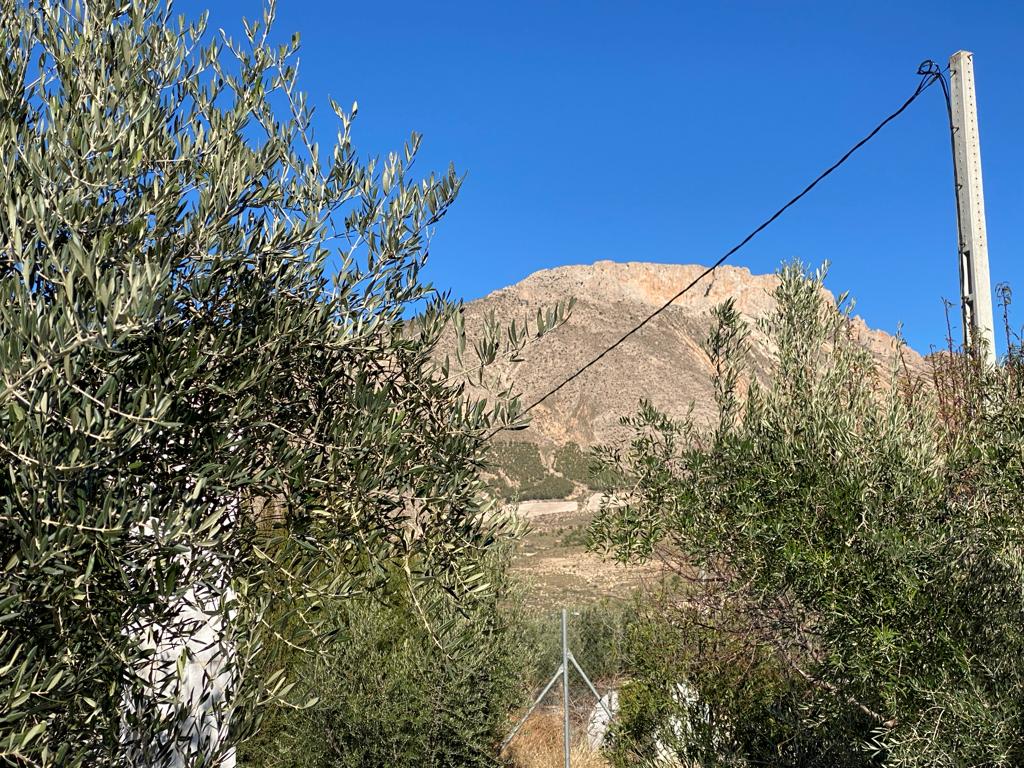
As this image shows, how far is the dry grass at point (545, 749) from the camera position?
19.6 meters

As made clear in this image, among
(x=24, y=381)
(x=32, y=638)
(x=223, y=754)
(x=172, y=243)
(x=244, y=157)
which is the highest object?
(x=244, y=157)

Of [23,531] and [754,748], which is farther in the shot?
[754,748]

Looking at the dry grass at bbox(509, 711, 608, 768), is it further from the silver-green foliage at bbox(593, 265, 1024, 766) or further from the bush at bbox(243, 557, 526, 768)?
the silver-green foliage at bbox(593, 265, 1024, 766)

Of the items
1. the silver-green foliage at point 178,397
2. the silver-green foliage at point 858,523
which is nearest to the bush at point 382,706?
the silver-green foliage at point 858,523

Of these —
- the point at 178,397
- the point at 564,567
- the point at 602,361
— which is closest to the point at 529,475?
the point at 602,361

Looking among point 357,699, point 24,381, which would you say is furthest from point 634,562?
point 357,699

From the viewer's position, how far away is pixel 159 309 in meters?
3.55

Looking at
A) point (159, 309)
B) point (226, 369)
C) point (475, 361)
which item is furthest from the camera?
→ point (475, 361)

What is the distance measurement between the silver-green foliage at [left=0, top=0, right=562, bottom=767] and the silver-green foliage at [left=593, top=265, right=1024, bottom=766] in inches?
92.4

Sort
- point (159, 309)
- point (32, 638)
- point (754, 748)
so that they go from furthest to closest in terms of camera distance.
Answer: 1. point (754, 748)
2. point (159, 309)
3. point (32, 638)

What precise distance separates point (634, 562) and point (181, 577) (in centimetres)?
486

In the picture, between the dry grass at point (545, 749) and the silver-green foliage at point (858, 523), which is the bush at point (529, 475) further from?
the silver-green foliage at point (858, 523)

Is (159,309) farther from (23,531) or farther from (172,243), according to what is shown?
(23,531)

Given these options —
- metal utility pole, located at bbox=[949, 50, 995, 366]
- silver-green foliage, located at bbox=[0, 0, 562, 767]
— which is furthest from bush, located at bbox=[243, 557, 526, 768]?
silver-green foliage, located at bbox=[0, 0, 562, 767]
